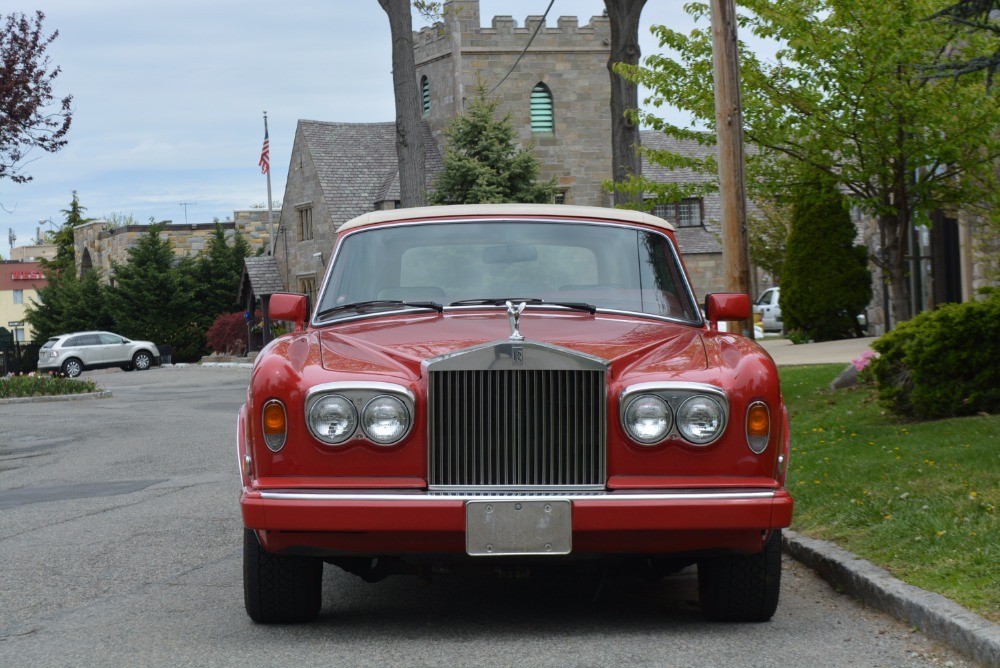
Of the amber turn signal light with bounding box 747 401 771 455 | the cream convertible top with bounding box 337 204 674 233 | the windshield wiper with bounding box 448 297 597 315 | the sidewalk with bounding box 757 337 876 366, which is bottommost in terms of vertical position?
the sidewalk with bounding box 757 337 876 366

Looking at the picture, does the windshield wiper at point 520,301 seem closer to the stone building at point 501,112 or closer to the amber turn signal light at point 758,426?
the amber turn signal light at point 758,426

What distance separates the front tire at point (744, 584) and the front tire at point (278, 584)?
1.65 metres

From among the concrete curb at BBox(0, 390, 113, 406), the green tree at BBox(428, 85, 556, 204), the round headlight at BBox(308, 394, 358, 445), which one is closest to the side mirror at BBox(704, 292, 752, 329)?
the round headlight at BBox(308, 394, 358, 445)

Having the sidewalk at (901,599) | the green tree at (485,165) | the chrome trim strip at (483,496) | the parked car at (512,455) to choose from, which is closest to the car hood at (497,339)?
the parked car at (512,455)

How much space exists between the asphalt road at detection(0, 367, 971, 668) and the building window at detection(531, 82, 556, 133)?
39215 millimetres

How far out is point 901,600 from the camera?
5.47 meters

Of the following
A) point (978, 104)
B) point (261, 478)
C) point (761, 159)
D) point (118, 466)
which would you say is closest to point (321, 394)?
point (261, 478)

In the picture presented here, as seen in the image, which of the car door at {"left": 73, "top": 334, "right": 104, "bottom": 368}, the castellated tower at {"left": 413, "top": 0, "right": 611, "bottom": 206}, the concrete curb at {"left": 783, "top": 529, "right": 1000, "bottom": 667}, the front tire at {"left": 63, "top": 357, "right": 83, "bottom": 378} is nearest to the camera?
the concrete curb at {"left": 783, "top": 529, "right": 1000, "bottom": 667}

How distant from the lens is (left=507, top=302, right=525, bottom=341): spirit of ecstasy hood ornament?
5.09 meters

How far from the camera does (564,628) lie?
5.47 metres

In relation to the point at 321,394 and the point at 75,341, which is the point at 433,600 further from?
the point at 75,341

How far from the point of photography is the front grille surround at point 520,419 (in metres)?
4.98

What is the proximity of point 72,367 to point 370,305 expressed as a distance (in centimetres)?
4026

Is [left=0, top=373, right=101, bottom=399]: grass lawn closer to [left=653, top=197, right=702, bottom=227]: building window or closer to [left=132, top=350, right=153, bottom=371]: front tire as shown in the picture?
[left=132, top=350, right=153, bottom=371]: front tire
